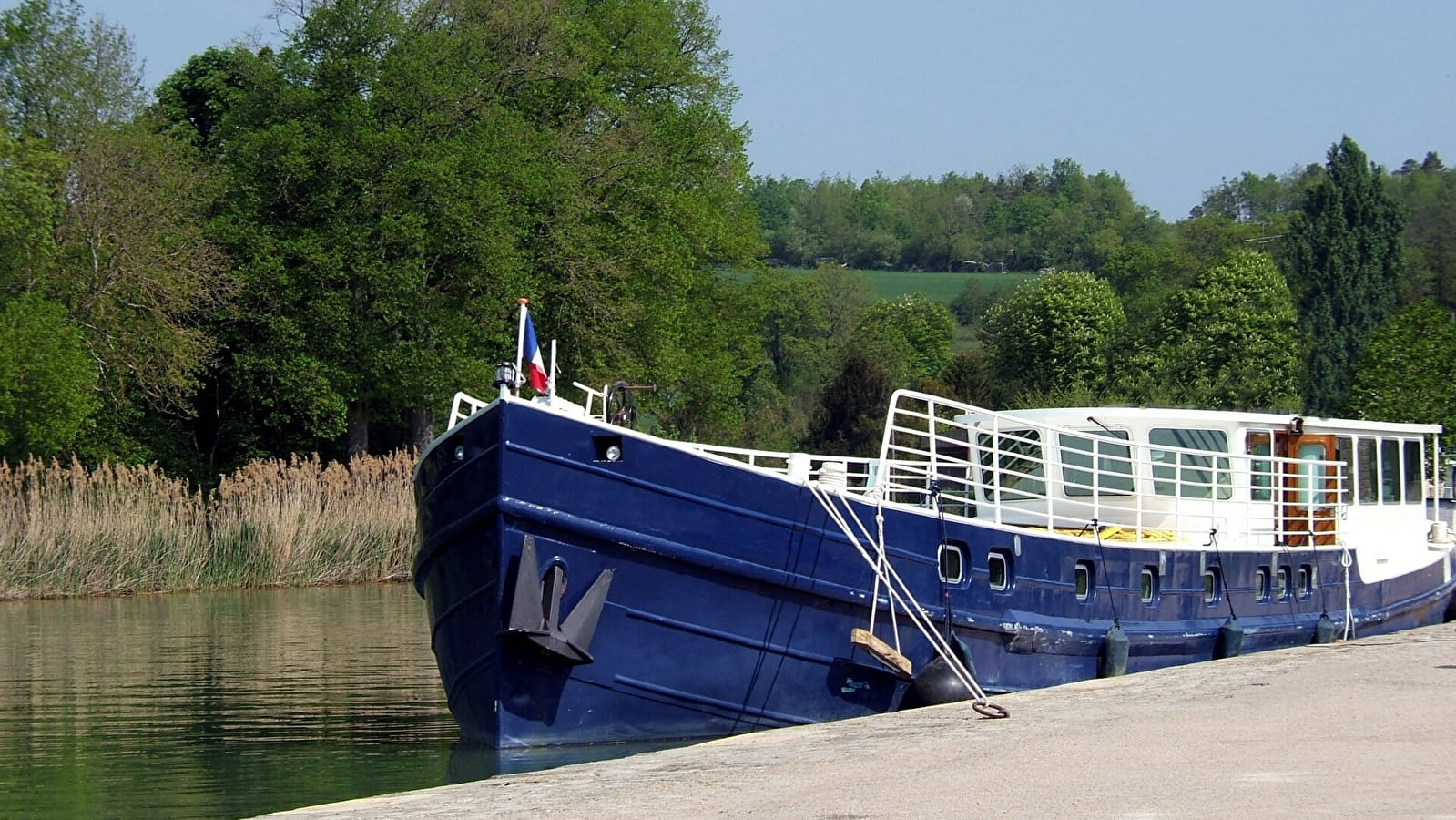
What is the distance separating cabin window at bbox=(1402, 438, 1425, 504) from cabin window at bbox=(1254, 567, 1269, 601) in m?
3.63

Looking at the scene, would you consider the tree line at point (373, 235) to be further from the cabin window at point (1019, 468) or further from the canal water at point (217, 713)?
the cabin window at point (1019, 468)

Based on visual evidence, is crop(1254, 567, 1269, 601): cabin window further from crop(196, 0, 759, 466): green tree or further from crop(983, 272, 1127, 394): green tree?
crop(983, 272, 1127, 394): green tree

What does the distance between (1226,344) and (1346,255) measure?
9.21 meters

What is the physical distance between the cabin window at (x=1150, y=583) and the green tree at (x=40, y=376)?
2191cm

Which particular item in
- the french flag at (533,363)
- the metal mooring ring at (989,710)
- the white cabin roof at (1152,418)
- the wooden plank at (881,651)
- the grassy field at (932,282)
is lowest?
the metal mooring ring at (989,710)

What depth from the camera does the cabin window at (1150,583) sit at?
15.5m

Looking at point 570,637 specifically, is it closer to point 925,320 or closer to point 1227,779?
point 1227,779

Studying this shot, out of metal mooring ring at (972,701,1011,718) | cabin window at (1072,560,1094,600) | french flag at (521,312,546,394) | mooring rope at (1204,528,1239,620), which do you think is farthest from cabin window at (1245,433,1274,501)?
french flag at (521,312,546,394)

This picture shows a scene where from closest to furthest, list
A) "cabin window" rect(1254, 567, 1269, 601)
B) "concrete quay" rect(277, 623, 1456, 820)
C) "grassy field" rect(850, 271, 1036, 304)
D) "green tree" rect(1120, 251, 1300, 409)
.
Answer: "concrete quay" rect(277, 623, 1456, 820) < "cabin window" rect(1254, 567, 1269, 601) < "green tree" rect(1120, 251, 1300, 409) < "grassy field" rect(850, 271, 1036, 304)

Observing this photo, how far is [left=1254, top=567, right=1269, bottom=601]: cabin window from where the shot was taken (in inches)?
668

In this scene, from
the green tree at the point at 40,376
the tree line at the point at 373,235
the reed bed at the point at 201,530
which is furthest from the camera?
the tree line at the point at 373,235

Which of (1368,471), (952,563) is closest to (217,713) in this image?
(952,563)

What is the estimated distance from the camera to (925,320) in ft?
346

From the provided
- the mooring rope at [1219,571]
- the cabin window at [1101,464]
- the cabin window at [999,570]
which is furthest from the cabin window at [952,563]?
the cabin window at [1101,464]
